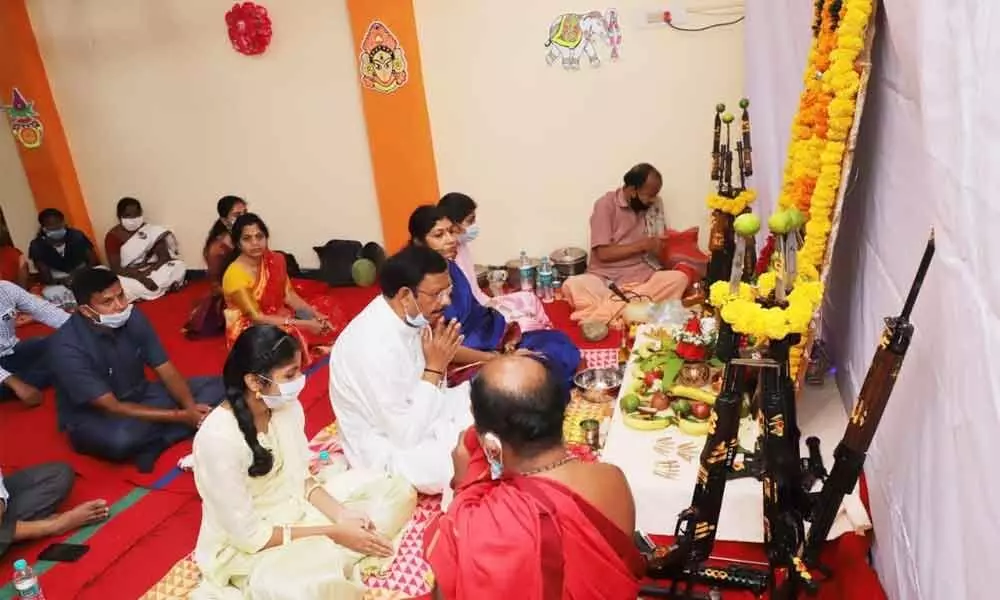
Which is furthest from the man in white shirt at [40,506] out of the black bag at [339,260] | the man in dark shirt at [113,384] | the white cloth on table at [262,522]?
the black bag at [339,260]

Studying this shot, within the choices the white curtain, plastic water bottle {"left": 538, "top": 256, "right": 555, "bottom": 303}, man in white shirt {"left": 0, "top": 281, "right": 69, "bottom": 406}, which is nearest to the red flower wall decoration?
man in white shirt {"left": 0, "top": 281, "right": 69, "bottom": 406}

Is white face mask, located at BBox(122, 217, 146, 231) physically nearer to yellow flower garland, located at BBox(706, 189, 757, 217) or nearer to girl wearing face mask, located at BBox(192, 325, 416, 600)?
girl wearing face mask, located at BBox(192, 325, 416, 600)

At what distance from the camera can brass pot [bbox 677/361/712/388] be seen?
3746 mm

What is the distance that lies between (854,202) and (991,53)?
166 centimetres

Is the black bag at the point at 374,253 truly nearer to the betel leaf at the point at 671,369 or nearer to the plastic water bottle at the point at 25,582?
the betel leaf at the point at 671,369

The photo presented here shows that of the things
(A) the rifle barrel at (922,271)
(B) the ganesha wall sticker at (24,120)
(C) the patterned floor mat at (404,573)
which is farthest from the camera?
(B) the ganesha wall sticker at (24,120)

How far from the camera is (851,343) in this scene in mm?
3174

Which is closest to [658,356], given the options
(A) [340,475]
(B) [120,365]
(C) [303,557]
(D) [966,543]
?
(A) [340,475]

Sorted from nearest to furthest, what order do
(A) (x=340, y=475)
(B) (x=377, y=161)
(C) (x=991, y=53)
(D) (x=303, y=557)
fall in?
(C) (x=991, y=53) → (D) (x=303, y=557) → (A) (x=340, y=475) → (B) (x=377, y=161)

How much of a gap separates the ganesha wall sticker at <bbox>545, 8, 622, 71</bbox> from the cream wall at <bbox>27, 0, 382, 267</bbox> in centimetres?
174

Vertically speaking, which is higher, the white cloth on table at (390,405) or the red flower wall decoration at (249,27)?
the red flower wall decoration at (249,27)

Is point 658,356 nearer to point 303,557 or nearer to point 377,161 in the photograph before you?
point 303,557

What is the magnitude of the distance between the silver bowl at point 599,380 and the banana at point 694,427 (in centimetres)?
105

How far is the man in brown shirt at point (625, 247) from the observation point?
5910mm
